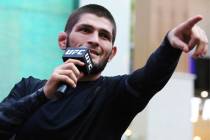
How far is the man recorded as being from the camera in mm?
1377

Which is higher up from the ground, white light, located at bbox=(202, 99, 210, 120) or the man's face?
the man's face

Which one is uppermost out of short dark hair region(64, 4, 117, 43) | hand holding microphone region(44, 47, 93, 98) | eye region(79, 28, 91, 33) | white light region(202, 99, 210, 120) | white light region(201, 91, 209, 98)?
short dark hair region(64, 4, 117, 43)

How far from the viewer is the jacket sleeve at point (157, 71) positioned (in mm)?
1410

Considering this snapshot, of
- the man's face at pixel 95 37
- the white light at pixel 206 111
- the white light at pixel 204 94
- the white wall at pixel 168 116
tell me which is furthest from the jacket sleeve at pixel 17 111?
the white light at pixel 206 111

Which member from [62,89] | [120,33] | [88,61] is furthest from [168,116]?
[62,89]

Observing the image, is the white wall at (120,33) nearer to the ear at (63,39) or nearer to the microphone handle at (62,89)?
the ear at (63,39)

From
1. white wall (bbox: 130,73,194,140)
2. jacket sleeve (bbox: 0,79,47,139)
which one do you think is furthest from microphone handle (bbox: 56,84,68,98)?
white wall (bbox: 130,73,194,140)

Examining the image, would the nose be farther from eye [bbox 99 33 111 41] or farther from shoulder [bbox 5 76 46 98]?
shoulder [bbox 5 76 46 98]

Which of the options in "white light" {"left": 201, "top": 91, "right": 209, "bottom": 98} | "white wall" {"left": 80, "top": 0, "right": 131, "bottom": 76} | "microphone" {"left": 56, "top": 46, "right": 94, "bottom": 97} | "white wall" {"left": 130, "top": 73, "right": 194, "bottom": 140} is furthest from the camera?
"white light" {"left": 201, "top": 91, "right": 209, "bottom": 98}

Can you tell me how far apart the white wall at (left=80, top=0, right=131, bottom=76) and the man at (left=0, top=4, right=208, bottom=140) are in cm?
147

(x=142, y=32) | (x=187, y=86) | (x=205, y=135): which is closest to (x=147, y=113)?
(x=187, y=86)

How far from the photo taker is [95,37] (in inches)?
60.9

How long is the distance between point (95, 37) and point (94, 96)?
18 centimetres

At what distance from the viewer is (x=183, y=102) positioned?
388 centimetres
